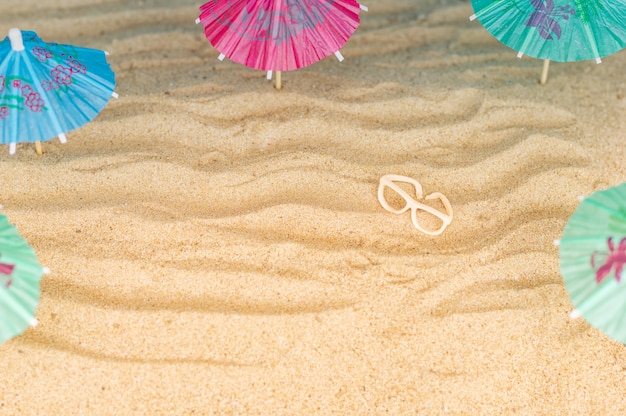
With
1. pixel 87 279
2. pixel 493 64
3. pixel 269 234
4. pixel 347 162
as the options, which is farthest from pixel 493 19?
pixel 87 279

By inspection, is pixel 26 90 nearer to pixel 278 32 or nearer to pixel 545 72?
pixel 278 32

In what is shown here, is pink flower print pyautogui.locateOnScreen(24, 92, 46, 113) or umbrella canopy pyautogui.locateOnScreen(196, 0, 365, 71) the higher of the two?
umbrella canopy pyautogui.locateOnScreen(196, 0, 365, 71)

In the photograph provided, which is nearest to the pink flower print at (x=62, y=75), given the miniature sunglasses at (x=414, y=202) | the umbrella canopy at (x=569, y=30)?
the miniature sunglasses at (x=414, y=202)

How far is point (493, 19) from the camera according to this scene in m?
3.04

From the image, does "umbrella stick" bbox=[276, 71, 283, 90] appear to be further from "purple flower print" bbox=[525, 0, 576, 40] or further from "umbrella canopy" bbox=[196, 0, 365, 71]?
"purple flower print" bbox=[525, 0, 576, 40]

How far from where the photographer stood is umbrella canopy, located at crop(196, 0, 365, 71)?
2.94 m

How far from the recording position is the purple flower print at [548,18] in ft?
9.71

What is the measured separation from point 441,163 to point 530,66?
0.81m

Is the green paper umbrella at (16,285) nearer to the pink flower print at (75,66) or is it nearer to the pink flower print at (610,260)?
the pink flower print at (75,66)

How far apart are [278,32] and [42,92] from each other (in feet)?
2.99

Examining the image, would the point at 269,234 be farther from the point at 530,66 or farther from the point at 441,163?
the point at 530,66

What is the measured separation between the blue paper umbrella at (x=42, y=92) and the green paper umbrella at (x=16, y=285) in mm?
425

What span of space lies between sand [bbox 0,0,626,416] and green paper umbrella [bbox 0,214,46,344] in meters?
0.34

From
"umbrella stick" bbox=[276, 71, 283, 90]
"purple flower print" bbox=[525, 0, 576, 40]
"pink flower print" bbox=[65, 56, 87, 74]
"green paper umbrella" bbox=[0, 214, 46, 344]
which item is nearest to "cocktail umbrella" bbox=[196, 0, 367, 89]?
"umbrella stick" bbox=[276, 71, 283, 90]
